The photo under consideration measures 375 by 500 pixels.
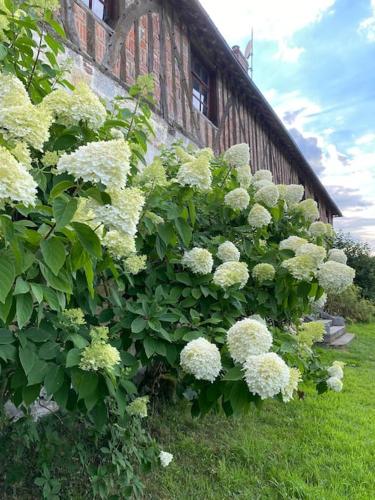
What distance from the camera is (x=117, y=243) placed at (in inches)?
68.9

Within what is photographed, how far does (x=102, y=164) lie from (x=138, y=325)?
1073mm

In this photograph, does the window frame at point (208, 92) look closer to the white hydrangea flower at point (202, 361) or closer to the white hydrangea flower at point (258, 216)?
the white hydrangea flower at point (258, 216)

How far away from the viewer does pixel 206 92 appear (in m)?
7.51

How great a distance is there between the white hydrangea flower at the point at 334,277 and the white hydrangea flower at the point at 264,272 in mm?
295

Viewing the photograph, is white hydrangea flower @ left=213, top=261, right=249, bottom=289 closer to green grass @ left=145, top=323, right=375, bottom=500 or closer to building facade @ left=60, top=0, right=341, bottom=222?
green grass @ left=145, top=323, right=375, bottom=500

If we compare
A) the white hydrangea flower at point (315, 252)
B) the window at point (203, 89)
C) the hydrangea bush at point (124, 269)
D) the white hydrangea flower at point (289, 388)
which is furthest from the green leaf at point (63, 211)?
the window at point (203, 89)

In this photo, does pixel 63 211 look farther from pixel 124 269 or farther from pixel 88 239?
pixel 124 269

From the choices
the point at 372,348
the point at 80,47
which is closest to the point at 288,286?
the point at 80,47

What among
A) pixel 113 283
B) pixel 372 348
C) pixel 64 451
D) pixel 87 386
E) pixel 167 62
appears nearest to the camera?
pixel 87 386

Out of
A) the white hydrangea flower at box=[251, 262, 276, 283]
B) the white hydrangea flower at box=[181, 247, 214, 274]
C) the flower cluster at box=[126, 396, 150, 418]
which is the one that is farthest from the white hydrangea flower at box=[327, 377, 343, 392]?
the flower cluster at box=[126, 396, 150, 418]

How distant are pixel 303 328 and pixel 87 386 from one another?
1.59 meters

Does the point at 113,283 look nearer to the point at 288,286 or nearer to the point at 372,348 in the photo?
the point at 288,286

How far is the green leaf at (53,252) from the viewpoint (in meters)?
1.17

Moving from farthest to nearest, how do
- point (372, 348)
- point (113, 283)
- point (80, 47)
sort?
point (372, 348)
point (80, 47)
point (113, 283)
